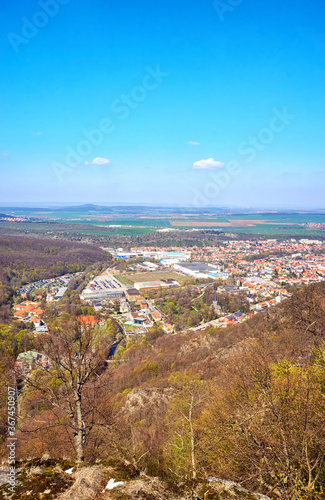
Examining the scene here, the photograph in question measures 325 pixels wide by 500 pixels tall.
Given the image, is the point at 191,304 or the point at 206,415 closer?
the point at 206,415

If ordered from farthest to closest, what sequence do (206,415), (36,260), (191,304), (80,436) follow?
(36,260)
(191,304)
(206,415)
(80,436)

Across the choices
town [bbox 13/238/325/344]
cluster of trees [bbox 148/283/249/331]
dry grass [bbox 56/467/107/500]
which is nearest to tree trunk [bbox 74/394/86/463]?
dry grass [bbox 56/467/107/500]

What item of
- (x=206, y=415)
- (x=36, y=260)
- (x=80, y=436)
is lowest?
(x=36, y=260)

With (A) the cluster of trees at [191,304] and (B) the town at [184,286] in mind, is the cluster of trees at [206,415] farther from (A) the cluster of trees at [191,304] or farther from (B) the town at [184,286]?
(A) the cluster of trees at [191,304]

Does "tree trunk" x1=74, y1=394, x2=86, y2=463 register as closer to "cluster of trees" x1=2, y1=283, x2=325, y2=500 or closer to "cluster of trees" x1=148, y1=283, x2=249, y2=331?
"cluster of trees" x1=2, y1=283, x2=325, y2=500

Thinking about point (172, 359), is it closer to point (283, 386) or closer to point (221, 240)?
point (283, 386)

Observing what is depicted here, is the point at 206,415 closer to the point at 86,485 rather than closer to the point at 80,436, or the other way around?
the point at 80,436

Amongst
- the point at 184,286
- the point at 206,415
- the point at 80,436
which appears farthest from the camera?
the point at 184,286

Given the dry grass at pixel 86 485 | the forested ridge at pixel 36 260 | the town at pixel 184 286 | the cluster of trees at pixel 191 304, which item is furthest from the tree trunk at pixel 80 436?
the forested ridge at pixel 36 260

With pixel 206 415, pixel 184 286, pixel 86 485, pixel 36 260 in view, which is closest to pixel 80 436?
pixel 86 485
